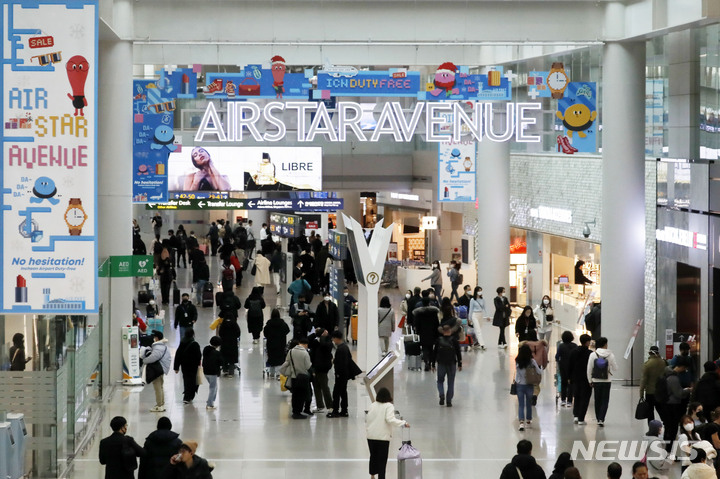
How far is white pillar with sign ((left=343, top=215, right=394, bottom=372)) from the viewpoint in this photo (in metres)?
19.9

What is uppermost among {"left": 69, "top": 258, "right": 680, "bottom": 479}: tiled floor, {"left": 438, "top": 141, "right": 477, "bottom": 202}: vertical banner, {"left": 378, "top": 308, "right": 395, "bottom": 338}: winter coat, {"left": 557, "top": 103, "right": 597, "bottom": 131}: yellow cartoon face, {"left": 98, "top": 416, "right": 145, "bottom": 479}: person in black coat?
{"left": 557, "top": 103, "right": 597, "bottom": 131}: yellow cartoon face

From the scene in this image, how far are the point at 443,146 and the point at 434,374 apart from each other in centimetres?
803

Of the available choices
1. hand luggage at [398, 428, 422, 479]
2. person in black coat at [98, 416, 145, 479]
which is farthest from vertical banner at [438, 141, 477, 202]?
person in black coat at [98, 416, 145, 479]

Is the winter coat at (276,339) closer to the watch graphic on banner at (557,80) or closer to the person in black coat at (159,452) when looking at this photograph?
the watch graphic on banner at (557,80)

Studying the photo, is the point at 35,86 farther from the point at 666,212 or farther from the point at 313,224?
the point at 313,224

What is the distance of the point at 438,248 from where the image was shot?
38.2 meters

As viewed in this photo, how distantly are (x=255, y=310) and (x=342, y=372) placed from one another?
696cm

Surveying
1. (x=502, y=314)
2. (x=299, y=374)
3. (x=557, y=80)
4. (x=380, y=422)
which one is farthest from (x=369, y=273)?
(x=380, y=422)

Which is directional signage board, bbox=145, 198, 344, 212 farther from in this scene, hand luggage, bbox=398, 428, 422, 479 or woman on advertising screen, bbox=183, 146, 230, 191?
hand luggage, bbox=398, 428, 422, 479

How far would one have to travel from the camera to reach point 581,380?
16672 mm

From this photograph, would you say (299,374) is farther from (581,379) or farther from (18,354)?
(18,354)

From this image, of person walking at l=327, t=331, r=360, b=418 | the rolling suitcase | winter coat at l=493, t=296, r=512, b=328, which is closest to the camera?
person walking at l=327, t=331, r=360, b=418

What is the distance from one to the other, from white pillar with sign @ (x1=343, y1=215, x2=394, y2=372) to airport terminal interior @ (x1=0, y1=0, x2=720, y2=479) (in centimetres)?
5

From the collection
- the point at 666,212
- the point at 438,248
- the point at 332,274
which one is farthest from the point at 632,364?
the point at 438,248
